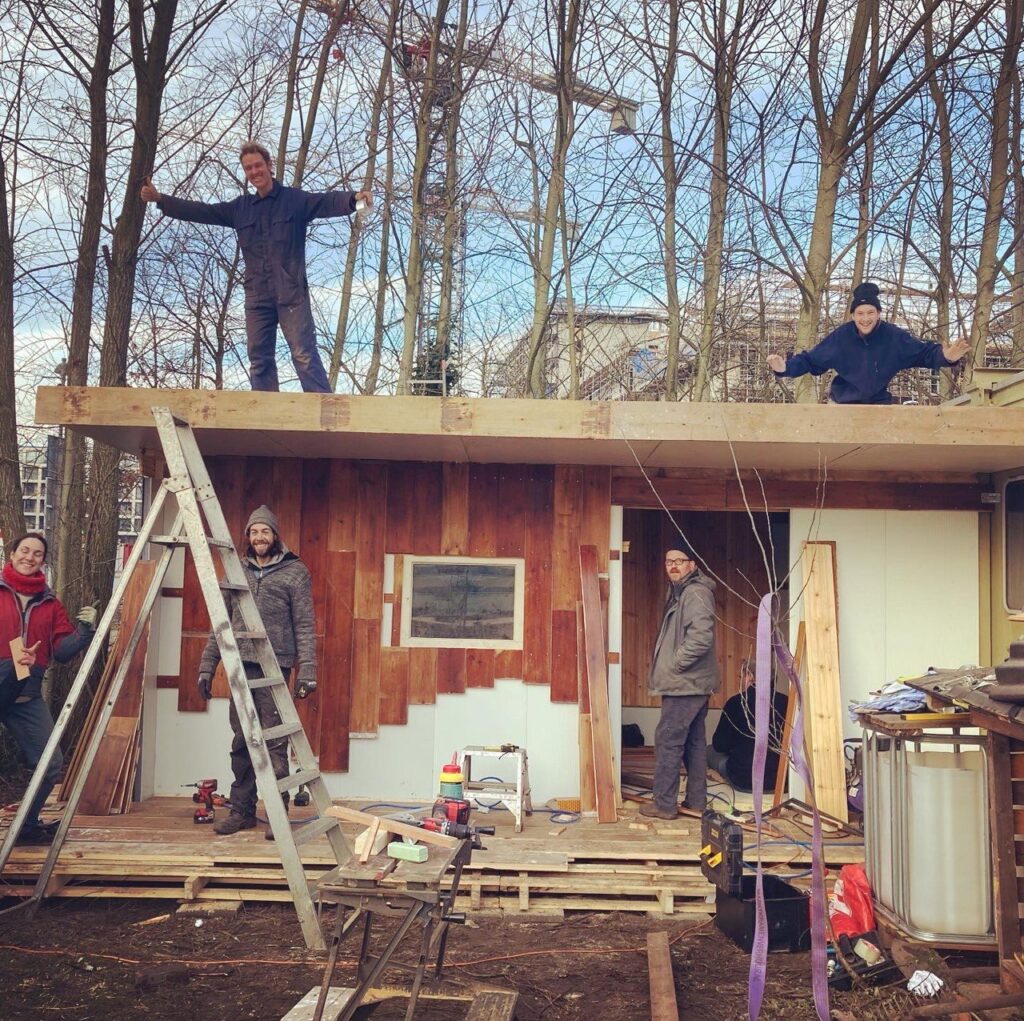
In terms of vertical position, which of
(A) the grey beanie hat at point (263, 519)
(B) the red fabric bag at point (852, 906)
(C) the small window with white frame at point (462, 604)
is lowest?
(B) the red fabric bag at point (852, 906)

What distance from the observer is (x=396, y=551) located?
279 inches

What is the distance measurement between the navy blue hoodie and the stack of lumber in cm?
462

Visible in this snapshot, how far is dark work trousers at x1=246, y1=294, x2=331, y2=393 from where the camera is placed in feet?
21.9

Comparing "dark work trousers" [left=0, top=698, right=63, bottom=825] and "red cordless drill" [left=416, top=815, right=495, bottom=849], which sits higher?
"dark work trousers" [left=0, top=698, right=63, bottom=825]

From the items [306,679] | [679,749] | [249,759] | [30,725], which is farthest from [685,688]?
[30,725]

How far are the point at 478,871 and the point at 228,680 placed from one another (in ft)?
5.72

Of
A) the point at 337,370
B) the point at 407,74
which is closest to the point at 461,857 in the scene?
the point at 337,370

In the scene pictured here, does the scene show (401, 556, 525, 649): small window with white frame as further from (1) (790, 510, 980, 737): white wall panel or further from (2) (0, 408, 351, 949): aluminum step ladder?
(1) (790, 510, 980, 737): white wall panel

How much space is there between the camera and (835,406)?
5812 millimetres

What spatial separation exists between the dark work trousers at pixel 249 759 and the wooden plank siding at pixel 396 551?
1.02 meters

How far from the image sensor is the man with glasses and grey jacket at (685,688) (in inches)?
250

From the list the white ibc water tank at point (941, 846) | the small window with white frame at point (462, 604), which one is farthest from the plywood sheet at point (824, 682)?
the small window with white frame at point (462, 604)

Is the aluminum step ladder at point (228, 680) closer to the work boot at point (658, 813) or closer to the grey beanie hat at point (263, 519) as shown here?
the grey beanie hat at point (263, 519)

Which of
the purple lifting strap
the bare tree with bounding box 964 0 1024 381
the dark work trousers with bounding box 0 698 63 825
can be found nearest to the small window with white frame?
the dark work trousers with bounding box 0 698 63 825
